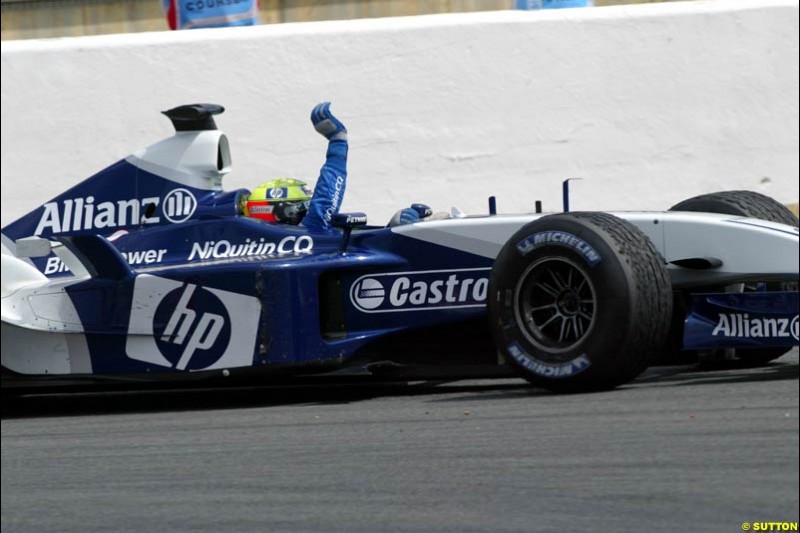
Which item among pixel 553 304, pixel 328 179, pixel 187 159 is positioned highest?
pixel 187 159

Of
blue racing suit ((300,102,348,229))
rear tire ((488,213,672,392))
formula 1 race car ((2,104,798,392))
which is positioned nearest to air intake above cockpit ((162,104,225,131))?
formula 1 race car ((2,104,798,392))

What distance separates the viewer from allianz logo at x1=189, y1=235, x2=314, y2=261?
7.04 m

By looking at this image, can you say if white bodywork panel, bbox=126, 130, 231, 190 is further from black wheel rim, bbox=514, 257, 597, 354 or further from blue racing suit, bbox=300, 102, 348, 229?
black wheel rim, bbox=514, 257, 597, 354

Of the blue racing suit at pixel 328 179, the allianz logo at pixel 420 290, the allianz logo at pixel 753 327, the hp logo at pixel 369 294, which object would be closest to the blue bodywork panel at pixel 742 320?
the allianz logo at pixel 753 327

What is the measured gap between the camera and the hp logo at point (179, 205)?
757cm

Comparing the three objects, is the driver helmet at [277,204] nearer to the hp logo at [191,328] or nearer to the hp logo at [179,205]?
the hp logo at [179,205]

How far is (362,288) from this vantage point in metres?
6.81

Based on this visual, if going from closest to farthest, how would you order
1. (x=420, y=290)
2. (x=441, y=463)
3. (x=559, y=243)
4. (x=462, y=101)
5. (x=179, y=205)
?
(x=441, y=463) → (x=559, y=243) → (x=420, y=290) → (x=179, y=205) → (x=462, y=101)

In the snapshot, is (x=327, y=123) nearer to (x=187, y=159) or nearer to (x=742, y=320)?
(x=187, y=159)

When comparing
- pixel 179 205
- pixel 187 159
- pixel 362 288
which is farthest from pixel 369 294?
pixel 187 159

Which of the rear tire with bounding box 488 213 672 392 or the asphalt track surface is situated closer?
the asphalt track surface

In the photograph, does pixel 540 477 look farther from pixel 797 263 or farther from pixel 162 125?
pixel 162 125

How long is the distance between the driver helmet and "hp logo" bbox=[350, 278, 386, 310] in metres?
0.79

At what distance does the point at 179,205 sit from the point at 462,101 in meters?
3.64
